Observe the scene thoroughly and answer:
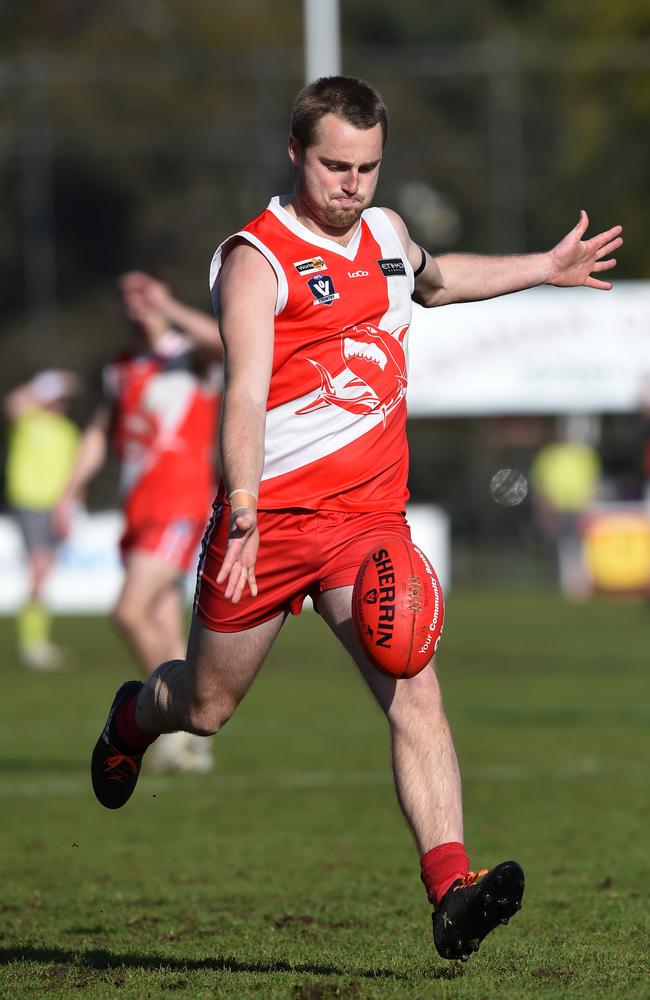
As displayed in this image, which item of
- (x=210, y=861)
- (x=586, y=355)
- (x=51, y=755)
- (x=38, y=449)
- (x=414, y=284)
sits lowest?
(x=586, y=355)

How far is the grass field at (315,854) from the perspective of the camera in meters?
5.10

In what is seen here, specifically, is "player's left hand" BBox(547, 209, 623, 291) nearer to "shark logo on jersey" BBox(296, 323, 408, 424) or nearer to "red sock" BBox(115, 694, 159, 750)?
"shark logo on jersey" BBox(296, 323, 408, 424)

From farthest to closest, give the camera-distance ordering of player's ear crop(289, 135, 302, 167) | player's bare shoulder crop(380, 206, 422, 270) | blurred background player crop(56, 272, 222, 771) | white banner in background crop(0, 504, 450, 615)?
white banner in background crop(0, 504, 450, 615), blurred background player crop(56, 272, 222, 771), player's bare shoulder crop(380, 206, 422, 270), player's ear crop(289, 135, 302, 167)

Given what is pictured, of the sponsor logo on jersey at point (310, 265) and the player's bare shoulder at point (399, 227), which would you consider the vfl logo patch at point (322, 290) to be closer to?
the sponsor logo on jersey at point (310, 265)

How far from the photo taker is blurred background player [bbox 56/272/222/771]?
9.55 meters

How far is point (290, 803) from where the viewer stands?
869cm

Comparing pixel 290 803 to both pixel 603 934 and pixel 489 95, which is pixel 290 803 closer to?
pixel 603 934

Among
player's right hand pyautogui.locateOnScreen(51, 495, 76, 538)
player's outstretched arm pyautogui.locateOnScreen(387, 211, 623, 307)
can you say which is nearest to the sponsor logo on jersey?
player's outstretched arm pyautogui.locateOnScreen(387, 211, 623, 307)

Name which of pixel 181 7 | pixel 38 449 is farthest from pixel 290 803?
pixel 181 7

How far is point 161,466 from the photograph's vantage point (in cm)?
998

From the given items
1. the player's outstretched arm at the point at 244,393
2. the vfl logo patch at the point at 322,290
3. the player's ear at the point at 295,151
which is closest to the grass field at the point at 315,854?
the player's outstretched arm at the point at 244,393

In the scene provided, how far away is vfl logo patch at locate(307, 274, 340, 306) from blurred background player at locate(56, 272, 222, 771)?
4354 millimetres

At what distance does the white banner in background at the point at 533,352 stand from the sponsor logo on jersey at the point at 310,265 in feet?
80.1

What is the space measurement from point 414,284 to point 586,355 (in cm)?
2480
